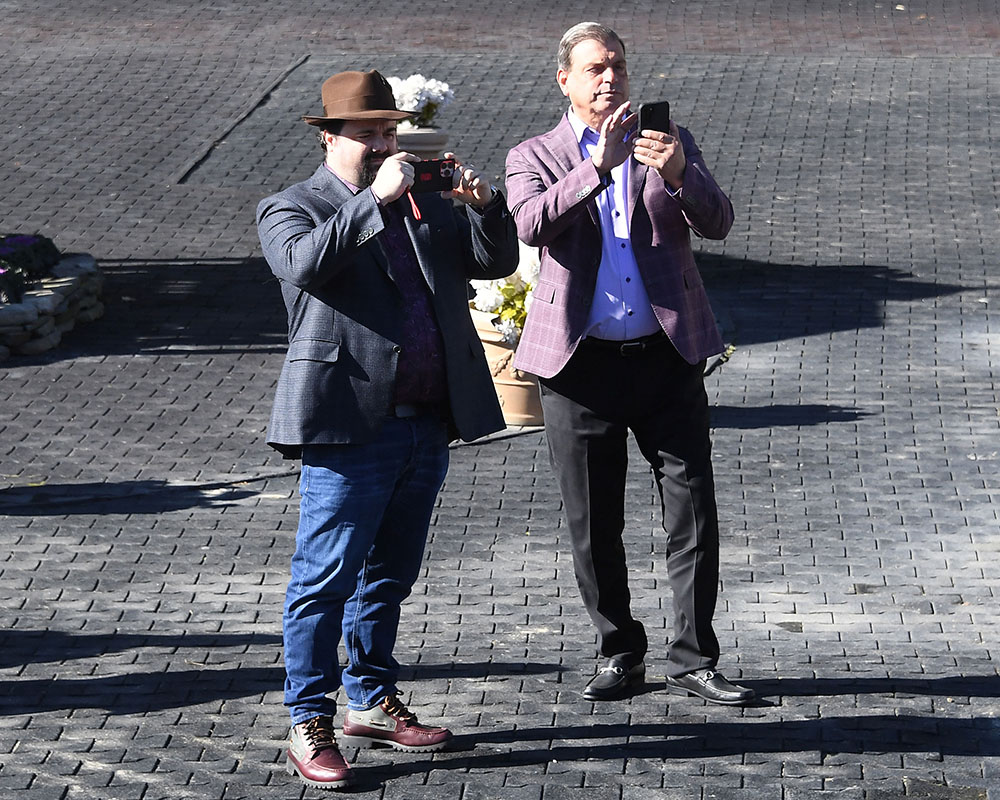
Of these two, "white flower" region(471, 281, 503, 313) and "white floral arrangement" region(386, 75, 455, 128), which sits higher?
"white flower" region(471, 281, 503, 313)

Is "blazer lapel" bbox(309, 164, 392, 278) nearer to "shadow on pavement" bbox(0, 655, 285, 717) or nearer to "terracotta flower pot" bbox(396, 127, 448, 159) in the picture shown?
"shadow on pavement" bbox(0, 655, 285, 717)

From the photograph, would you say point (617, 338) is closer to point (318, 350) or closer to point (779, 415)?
point (318, 350)

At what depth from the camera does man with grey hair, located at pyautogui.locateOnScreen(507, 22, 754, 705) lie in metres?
5.59

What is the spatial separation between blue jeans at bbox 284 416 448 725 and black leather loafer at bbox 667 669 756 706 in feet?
3.64

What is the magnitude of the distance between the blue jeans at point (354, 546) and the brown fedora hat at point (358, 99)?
92cm

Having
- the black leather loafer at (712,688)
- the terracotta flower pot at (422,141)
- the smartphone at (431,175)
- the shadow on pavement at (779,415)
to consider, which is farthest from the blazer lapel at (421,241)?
the terracotta flower pot at (422,141)

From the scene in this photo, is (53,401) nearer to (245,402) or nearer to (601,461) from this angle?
(245,402)

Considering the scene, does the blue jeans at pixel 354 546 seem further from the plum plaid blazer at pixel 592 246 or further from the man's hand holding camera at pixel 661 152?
the man's hand holding camera at pixel 661 152

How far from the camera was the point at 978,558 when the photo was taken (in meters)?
7.56

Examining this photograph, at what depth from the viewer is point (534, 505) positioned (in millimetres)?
8422

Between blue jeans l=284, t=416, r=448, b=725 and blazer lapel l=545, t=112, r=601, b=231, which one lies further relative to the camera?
blazer lapel l=545, t=112, r=601, b=231

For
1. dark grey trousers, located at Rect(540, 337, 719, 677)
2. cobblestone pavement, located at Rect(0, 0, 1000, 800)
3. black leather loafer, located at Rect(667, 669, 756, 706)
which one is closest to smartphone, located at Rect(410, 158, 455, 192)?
dark grey trousers, located at Rect(540, 337, 719, 677)

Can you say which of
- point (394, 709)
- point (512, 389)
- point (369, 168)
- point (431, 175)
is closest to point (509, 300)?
point (512, 389)

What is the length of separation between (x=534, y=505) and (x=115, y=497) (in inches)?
81.6
